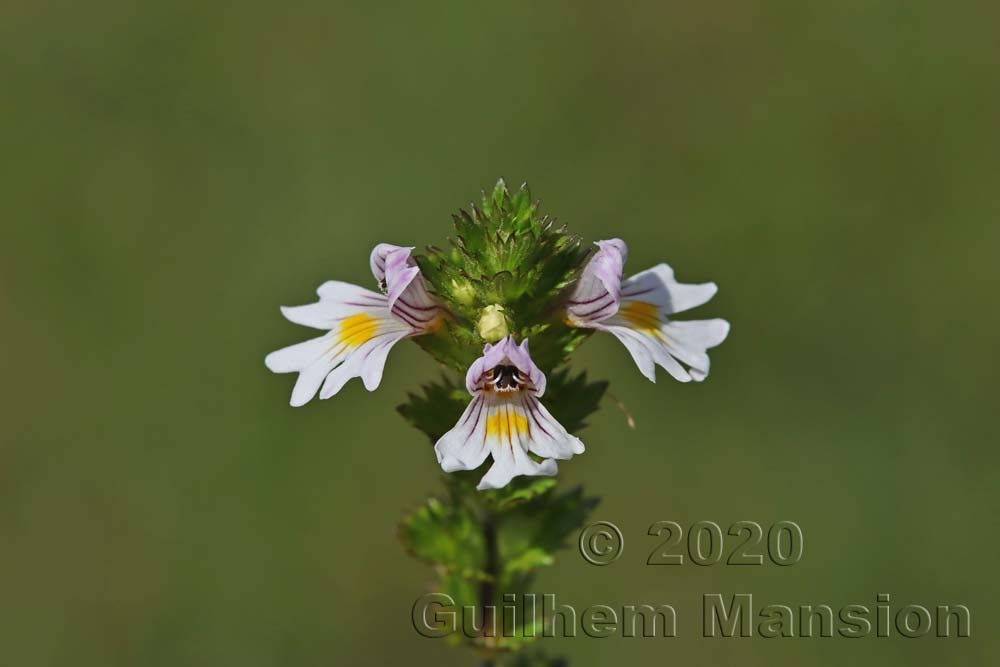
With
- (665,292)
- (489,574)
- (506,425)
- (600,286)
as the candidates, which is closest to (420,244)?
(665,292)

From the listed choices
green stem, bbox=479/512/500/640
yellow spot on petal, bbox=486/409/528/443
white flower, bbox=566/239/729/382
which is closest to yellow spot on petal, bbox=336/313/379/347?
yellow spot on petal, bbox=486/409/528/443

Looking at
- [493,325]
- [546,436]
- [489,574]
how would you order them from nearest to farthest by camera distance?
[546,436], [493,325], [489,574]

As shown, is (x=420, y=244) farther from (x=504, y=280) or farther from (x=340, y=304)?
(x=504, y=280)

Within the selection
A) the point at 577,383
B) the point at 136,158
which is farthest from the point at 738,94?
the point at 577,383

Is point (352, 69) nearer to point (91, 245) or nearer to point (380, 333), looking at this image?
point (91, 245)

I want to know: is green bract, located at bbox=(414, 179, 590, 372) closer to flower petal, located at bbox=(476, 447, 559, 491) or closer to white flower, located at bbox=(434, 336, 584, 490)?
white flower, located at bbox=(434, 336, 584, 490)
